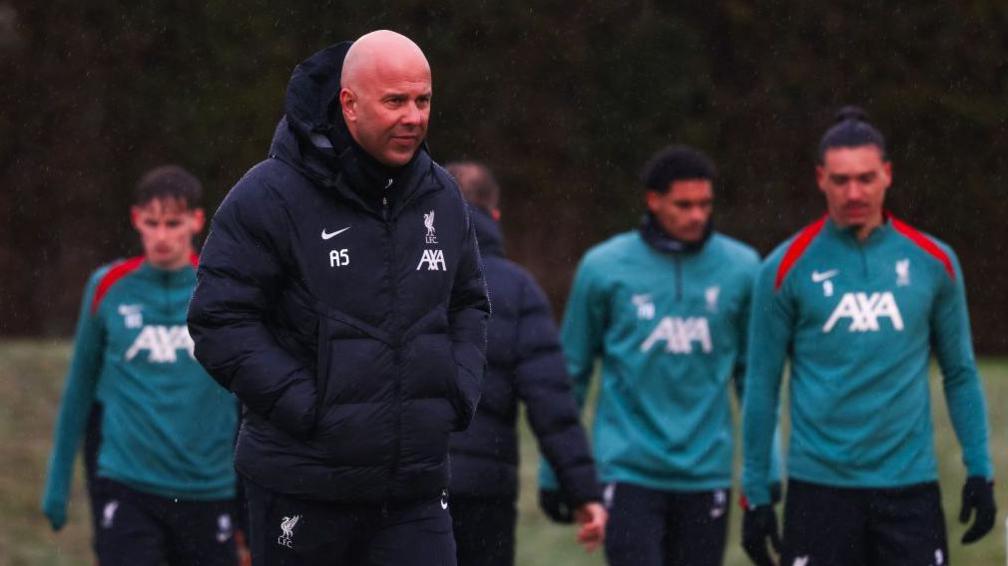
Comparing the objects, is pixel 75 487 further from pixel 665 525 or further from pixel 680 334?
pixel 680 334

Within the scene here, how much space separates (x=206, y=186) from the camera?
21.1m

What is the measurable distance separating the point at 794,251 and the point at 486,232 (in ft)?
3.96

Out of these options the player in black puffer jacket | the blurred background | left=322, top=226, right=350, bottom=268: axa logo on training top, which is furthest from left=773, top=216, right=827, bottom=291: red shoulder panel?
the blurred background

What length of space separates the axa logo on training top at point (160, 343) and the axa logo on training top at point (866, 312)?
9.01 ft

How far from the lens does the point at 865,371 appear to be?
25.3ft

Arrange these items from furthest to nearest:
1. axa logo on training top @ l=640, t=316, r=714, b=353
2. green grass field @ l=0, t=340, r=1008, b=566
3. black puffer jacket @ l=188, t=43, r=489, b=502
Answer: green grass field @ l=0, t=340, r=1008, b=566 < axa logo on training top @ l=640, t=316, r=714, b=353 < black puffer jacket @ l=188, t=43, r=489, b=502

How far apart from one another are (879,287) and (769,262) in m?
0.46

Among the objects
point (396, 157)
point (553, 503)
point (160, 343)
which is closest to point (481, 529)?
point (553, 503)

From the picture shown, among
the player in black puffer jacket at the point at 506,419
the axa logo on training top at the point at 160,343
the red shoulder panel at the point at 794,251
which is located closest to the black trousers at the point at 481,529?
the player in black puffer jacket at the point at 506,419

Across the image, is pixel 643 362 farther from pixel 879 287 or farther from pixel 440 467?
pixel 440 467

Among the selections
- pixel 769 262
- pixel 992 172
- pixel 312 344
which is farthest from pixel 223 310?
pixel 992 172

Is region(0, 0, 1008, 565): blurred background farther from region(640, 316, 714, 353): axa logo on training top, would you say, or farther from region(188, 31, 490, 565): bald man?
region(188, 31, 490, 565): bald man

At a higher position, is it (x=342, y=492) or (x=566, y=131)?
(x=566, y=131)

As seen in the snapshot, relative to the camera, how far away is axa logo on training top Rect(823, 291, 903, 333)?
7.72 metres
